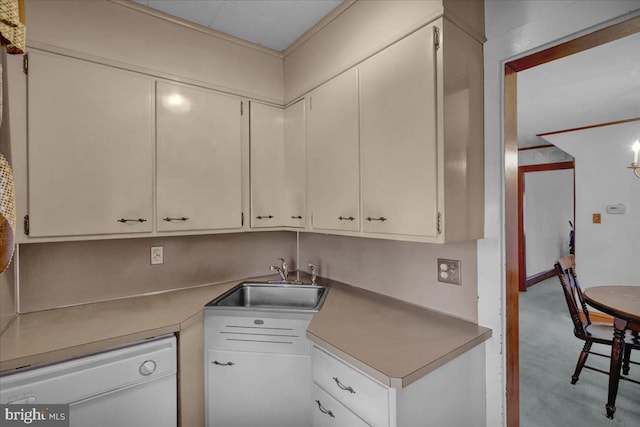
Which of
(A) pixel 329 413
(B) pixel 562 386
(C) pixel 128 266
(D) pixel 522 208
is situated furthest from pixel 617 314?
(D) pixel 522 208

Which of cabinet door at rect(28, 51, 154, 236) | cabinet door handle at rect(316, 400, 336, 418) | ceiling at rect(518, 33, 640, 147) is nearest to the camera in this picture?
cabinet door handle at rect(316, 400, 336, 418)

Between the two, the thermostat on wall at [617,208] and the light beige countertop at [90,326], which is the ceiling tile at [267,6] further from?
the thermostat on wall at [617,208]

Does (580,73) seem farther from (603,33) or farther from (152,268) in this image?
(152,268)

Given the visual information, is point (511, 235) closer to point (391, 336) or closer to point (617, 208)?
point (391, 336)

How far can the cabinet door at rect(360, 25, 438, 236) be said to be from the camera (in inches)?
49.4

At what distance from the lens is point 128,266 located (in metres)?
1.87

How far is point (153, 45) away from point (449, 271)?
1.95m

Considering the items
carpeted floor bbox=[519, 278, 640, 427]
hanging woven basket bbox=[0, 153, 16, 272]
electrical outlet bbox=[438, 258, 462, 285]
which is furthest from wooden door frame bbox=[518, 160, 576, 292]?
hanging woven basket bbox=[0, 153, 16, 272]

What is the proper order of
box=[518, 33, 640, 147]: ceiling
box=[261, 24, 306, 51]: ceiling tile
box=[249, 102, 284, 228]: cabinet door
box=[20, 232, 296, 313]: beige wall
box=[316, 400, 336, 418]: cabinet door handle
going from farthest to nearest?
box=[518, 33, 640, 147]: ceiling
box=[249, 102, 284, 228]: cabinet door
box=[261, 24, 306, 51]: ceiling tile
box=[20, 232, 296, 313]: beige wall
box=[316, 400, 336, 418]: cabinet door handle

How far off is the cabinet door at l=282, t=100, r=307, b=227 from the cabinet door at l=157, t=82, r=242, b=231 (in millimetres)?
318

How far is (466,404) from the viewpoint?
4.23 feet

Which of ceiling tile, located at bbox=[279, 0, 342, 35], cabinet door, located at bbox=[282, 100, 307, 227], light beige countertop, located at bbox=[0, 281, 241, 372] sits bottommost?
light beige countertop, located at bbox=[0, 281, 241, 372]

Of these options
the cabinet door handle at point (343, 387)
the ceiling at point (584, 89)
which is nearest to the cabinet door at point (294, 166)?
the cabinet door handle at point (343, 387)

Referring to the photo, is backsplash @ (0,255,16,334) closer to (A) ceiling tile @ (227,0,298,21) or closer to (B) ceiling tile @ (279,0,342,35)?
(A) ceiling tile @ (227,0,298,21)
